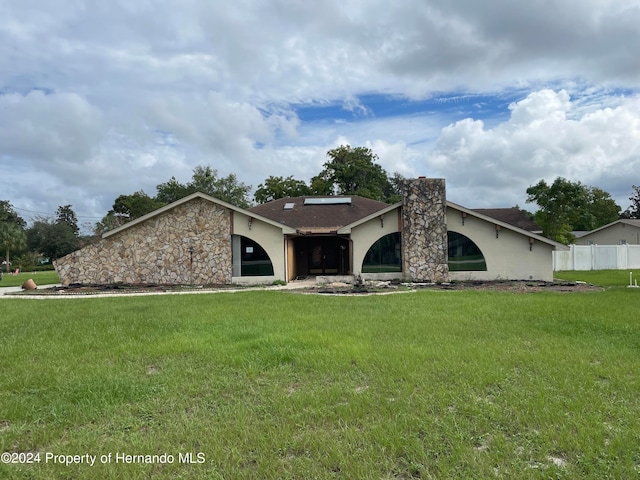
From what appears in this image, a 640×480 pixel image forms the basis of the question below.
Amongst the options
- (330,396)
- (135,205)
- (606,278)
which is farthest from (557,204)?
(135,205)

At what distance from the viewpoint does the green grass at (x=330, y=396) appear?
10.9 ft

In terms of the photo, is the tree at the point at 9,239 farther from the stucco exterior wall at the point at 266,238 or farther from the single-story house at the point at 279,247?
the stucco exterior wall at the point at 266,238

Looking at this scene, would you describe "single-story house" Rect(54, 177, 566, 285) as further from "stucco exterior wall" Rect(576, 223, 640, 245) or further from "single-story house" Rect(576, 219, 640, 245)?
"stucco exterior wall" Rect(576, 223, 640, 245)

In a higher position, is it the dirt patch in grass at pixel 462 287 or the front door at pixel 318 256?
the front door at pixel 318 256

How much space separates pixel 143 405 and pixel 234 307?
6.25m

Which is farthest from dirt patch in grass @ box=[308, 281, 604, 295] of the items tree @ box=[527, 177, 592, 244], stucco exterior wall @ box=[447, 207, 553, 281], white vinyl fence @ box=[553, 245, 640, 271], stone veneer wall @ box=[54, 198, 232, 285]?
tree @ box=[527, 177, 592, 244]

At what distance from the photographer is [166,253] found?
1948 cm

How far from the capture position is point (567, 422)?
388 centimetres

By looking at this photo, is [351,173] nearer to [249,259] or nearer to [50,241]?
[249,259]

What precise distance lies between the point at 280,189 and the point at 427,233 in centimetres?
2334

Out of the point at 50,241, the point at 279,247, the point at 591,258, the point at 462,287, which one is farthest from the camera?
the point at 50,241

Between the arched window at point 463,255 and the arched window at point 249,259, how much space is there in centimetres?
830

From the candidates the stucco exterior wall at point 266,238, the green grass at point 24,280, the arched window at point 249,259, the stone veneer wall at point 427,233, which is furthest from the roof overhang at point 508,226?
the green grass at point 24,280

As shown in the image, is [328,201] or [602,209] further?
[602,209]
